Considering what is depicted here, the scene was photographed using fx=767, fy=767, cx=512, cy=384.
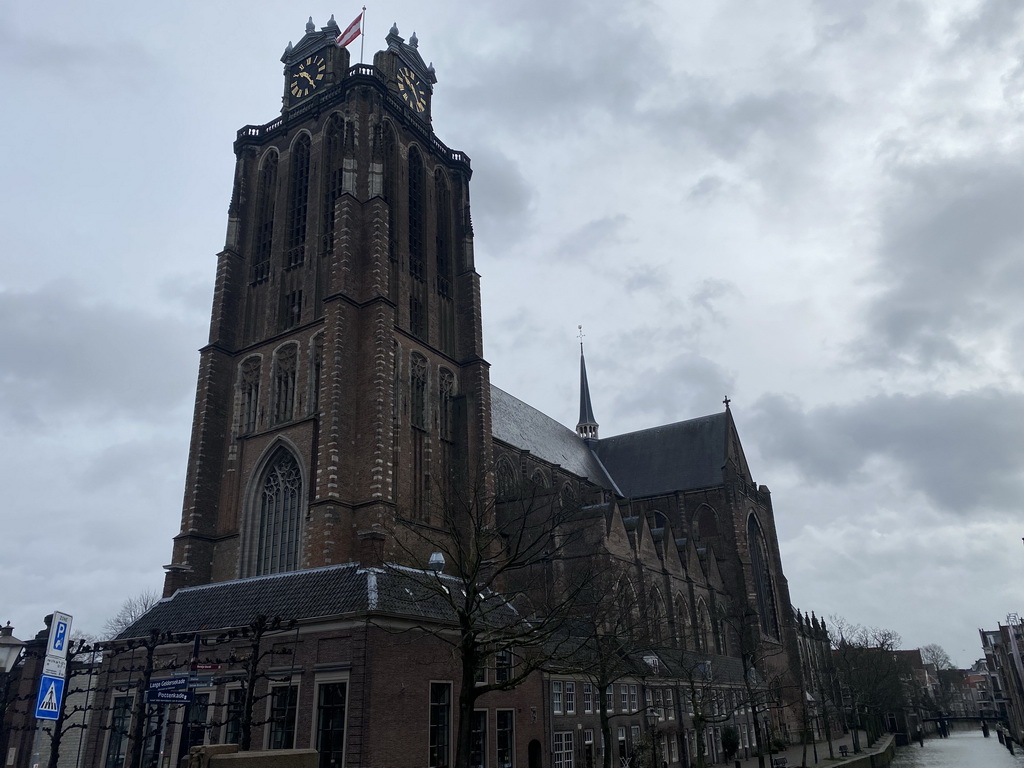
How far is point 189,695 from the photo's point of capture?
770 inches

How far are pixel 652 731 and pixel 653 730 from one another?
23 cm

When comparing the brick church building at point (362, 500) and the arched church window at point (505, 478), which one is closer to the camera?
the brick church building at point (362, 500)

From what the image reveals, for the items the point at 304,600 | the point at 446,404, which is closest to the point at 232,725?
the point at 304,600

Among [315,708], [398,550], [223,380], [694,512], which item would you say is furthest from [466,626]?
[694,512]

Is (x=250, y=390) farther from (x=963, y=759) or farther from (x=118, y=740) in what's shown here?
(x=963, y=759)

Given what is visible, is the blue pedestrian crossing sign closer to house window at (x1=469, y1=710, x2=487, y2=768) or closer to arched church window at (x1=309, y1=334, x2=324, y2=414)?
house window at (x1=469, y1=710, x2=487, y2=768)

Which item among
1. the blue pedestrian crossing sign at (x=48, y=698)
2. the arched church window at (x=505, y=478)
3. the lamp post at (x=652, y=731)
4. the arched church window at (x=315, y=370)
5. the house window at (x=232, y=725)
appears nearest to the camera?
the blue pedestrian crossing sign at (x=48, y=698)

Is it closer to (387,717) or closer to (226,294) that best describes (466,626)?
(387,717)

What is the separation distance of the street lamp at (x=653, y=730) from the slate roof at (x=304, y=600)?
9251 millimetres

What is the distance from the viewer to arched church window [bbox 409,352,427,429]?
138ft

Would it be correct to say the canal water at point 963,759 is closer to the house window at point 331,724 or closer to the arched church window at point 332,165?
the house window at point 331,724

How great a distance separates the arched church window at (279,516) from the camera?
38.1 meters

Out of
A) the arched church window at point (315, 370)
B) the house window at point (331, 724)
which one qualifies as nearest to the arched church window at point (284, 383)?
the arched church window at point (315, 370)

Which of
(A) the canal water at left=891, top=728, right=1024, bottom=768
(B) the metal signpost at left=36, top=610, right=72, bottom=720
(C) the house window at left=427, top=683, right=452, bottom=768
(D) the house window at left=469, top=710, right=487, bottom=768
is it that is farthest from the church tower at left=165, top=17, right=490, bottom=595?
(A) the canal water at left=891, top=728, right=1024, bottom=768
